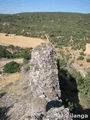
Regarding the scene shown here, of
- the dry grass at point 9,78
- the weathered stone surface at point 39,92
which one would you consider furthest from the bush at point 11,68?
the weathered stone surface at point 39,92

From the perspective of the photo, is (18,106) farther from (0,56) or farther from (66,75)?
(0,56)

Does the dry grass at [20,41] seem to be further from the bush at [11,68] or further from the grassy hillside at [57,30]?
the bush at [11,68]

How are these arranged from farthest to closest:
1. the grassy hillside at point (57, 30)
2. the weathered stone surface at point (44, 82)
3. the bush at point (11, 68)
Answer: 1. the grassy hillside at point (57, 30)
2. the bush at point (11, 68)
3. the weathered stone surface at point (44, 82)

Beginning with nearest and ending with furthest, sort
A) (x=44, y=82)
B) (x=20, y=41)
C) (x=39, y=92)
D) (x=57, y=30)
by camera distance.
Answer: (x=39, y=92) < (x=44, y=82) < (x=20, y=41) < (x=57, y=30)

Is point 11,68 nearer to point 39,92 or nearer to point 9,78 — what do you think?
point 9,78

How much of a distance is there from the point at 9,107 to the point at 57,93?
3608 millimetres

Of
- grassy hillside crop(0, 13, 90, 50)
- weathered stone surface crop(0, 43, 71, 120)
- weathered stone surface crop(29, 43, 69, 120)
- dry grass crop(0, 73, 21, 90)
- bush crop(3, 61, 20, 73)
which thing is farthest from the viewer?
grassy hillside crop(0, 13, 90, 50)

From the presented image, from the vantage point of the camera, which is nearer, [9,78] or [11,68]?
[9,78]

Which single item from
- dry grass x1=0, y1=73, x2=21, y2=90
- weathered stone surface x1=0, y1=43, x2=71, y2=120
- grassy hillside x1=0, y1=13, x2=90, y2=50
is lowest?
dry grass x1=0, y1=73, x2=21, y2=90

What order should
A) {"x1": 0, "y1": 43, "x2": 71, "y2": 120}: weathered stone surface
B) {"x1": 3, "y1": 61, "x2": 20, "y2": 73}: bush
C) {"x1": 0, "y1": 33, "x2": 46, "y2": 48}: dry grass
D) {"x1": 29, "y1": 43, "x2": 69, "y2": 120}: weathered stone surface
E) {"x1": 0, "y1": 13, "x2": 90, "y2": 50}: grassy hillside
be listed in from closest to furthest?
{"x1": 29, "y1": 43, "x2": 69, "y2": 120}: weathered stone surface, {"x1": 0, "y1": 43, "x2": 71, "y2": 120}: weathered stone surface, {"x1": 3, "y1": 61, "x2": 20, "y2": 73}: bush, {"x1": 0, "y1": 33, "x2": 46, "y2": 48}: dry grass, {"x1": 0, "y1": 13, "x2": 90, "y2": 50}: grassy hillside

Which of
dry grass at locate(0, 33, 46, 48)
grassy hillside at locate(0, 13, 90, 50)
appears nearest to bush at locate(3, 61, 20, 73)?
dry grass at locate(0, 33, 46, 48)

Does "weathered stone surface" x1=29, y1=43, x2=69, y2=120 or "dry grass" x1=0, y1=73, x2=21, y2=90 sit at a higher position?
"weathered stone surface" x1=29, y1=43, x2=69, y2=120

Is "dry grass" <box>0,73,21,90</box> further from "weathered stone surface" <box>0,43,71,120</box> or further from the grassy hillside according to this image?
the grassy hillside

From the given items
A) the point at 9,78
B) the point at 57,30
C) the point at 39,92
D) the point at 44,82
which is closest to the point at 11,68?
the point at 9,78
